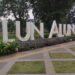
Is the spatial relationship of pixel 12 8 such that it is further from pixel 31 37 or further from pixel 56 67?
pixel 56 67

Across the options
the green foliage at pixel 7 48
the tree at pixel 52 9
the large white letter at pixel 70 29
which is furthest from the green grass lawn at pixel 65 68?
the tree at pixel 52 9

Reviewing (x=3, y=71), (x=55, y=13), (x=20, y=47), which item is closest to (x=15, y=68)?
(x=3, y=71)

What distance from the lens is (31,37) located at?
756 inches

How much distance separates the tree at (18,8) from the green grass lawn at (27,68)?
25.6m

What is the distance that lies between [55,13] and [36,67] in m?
23.3

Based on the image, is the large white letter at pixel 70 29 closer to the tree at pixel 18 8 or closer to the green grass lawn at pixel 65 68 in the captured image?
the tree at pixel 18 8

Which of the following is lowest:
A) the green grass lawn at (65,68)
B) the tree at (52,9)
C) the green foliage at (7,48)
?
the green grass lawn at (65,68)

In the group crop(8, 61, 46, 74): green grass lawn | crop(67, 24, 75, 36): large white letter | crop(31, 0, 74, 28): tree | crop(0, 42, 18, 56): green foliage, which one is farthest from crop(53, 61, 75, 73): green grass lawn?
crop(31, 0, 74, 28): tree

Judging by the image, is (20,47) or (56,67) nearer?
(56,67)

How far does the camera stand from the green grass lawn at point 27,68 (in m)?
9.83

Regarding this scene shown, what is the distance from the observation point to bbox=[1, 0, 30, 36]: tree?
37356mm

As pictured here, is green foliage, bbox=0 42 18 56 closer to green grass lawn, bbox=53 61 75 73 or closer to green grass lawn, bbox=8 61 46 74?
green grass lawn, bbox=8 61 46 74

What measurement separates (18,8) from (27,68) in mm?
27307

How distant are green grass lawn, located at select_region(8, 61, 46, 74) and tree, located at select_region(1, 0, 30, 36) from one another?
84.0ft
